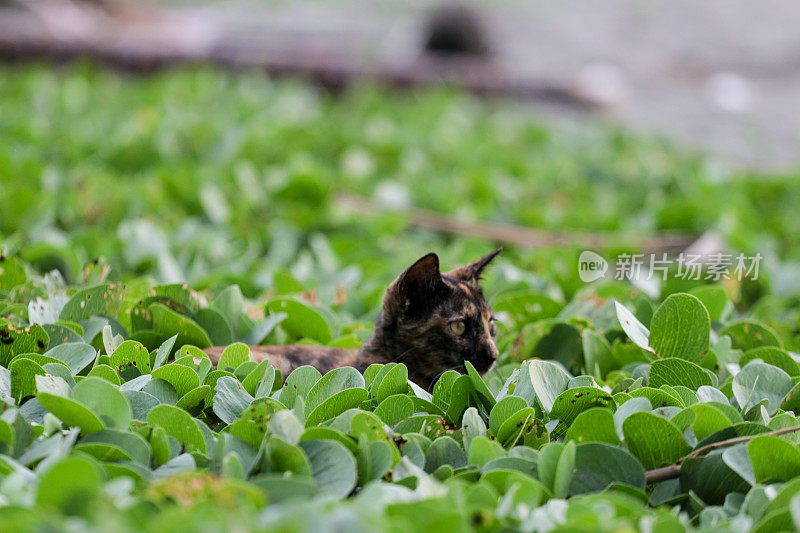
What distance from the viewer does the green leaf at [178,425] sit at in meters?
1.89

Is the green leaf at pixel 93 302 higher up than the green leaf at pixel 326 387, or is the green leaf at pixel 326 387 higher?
the green leaf at pixel 93 302

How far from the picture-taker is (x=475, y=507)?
1588 millimetres

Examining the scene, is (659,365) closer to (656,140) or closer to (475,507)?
(475,507)

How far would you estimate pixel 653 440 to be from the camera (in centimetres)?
193

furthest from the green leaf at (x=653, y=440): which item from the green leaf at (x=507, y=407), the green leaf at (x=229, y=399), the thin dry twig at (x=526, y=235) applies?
the thin dry twig at (x=526, y=235)

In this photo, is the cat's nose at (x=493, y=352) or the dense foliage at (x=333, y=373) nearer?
the dense foliage at (x=333, y=373)

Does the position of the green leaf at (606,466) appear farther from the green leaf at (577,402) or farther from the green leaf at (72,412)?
the green leaf at (72,412)

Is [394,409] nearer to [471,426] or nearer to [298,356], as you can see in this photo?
[471,426]

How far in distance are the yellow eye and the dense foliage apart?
0.16 meters

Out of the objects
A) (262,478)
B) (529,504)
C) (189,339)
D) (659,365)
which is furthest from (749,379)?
(189,339)

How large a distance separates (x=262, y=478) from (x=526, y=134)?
6266 mm

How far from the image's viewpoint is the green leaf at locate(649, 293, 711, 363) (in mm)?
2488

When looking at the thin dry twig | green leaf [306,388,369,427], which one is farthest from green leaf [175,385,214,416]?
the thin dry twig

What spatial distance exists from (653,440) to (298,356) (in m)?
1.02
